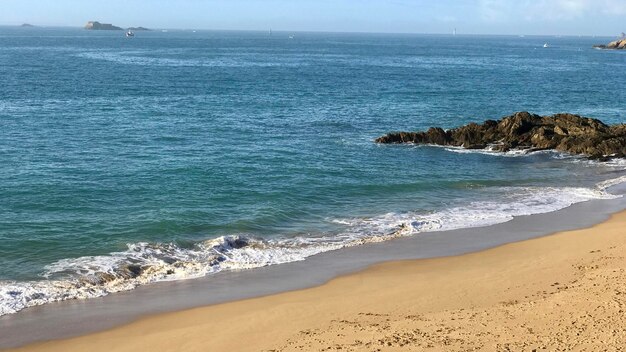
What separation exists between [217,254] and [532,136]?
2710 cm

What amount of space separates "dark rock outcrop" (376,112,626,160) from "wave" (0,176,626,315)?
468 inches

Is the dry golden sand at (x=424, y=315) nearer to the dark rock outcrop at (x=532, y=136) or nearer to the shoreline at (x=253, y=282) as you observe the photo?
the shoreline at (x=253, y=282)

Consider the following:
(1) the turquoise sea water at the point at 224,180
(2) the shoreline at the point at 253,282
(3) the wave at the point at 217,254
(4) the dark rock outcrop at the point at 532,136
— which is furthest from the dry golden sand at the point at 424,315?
(4) the dark rock outcrop at the point at 532,136

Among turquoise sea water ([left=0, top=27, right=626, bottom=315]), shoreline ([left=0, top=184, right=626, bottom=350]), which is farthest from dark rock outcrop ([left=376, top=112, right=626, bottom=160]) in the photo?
shoreline ([left=0, top=184, right=626, bottom=350])

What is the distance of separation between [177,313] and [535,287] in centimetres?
983

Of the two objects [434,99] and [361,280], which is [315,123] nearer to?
[434,99]

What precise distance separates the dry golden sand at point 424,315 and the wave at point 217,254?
2863 millimetres

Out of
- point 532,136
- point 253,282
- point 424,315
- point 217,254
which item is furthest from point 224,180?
point 532,136

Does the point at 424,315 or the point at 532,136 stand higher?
the point at 532,136

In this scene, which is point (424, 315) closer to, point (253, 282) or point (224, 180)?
point (253, 282)

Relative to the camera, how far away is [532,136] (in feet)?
140

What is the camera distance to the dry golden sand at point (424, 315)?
49.1 ft

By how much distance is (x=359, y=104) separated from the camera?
6069 centimetres

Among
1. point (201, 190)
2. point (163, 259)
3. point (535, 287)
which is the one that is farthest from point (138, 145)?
point (535, 287)
